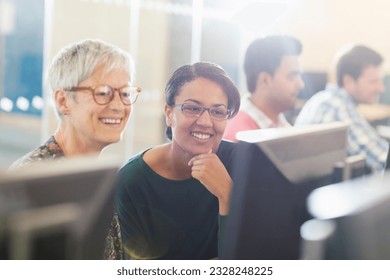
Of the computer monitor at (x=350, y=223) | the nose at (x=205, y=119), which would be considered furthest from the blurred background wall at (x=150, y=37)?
the computer monitor at (x=350, y=223)

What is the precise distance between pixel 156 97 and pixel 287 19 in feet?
1.96

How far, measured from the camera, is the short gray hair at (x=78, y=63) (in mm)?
1965

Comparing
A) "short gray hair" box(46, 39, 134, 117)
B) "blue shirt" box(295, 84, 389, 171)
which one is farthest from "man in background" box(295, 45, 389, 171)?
"short gray hair" box(46, 39, 134, 117)

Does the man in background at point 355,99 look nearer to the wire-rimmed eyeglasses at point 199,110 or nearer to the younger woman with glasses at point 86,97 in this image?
the wire-rimmed eyeglasses at point 199,110

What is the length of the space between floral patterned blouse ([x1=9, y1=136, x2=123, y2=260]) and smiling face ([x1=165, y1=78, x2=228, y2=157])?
366mm

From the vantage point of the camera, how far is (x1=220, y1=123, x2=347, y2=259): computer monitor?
1.43 metres

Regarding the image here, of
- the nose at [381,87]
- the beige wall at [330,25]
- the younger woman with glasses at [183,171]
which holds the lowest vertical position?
the younger woman with glasses at [183,171]

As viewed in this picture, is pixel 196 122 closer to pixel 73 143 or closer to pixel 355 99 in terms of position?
pixel 73 143

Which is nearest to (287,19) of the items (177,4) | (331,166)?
(177,4)

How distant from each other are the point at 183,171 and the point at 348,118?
0.70 meters

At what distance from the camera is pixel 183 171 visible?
2.09 m

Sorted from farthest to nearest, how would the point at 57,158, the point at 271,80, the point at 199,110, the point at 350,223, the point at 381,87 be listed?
the point at 381,87
the point at 271,80
the point at 199,110
the point at 57,158
the point at 350,223

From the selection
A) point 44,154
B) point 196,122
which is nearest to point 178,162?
point 196,122

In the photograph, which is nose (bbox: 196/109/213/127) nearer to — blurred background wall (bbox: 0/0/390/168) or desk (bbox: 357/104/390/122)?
blurred background wall (bbox: 0/0/390/168)
